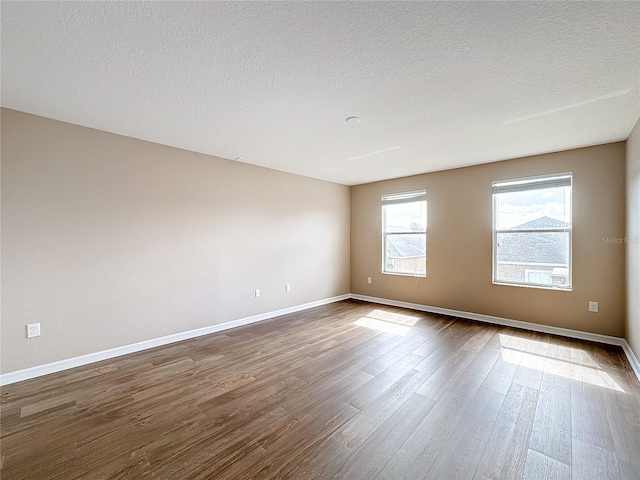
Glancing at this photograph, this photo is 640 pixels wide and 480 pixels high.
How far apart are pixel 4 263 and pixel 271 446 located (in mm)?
2876

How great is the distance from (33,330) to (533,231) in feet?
19.6

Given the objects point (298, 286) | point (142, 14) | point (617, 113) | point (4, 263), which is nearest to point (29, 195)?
point (4, 263)

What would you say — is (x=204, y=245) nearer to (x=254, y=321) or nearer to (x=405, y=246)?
(x=254, y=321)

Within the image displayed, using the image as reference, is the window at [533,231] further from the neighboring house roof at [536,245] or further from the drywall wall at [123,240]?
the drywall wall at [123,240]

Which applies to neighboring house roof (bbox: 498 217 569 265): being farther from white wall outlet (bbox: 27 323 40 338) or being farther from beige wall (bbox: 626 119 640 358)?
white wall outlet (bbox: 27 323 40 338)

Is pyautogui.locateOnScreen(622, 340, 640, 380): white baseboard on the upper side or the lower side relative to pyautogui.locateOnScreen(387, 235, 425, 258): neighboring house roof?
lower

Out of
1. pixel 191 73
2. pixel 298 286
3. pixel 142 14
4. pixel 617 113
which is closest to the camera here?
pixel 142 14

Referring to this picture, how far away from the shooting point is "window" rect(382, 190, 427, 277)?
200 inches

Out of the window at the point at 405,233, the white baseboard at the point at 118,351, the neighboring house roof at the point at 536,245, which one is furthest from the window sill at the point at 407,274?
the white baseboard at the point at 118,351

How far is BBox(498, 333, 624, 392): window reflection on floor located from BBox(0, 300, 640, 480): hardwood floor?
0.02 m

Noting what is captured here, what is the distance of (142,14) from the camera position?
150cm

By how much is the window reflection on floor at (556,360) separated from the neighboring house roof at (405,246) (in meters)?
1.98

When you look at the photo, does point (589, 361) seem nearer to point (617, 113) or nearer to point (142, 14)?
point (617, 113)

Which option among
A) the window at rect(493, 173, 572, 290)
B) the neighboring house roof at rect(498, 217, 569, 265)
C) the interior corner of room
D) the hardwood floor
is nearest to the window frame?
the interior corner of room
